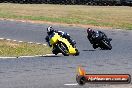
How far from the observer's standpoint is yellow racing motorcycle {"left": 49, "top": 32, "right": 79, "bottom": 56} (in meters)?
18.1

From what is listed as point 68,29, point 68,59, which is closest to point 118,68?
point 68,59

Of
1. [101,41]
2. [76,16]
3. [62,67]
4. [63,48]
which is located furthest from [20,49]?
[76,16]

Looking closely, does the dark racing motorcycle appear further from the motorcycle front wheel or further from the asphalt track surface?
the motorcycle front wheel

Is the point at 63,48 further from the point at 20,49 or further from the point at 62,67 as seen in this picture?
the point at 62,67

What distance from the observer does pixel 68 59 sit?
1703cm

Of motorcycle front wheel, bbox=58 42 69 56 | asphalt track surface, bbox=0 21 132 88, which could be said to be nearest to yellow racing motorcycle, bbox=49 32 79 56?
motorcycle front wheel, bbox=58 42 69 56

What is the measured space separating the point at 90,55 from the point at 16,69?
533 centimetres

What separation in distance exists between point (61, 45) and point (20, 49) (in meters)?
2.83

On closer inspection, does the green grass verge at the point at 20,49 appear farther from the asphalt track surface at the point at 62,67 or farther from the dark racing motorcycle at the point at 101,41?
the dark racing motorcycle at the point at 101,41

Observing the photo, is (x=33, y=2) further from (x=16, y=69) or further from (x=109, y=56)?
(x=16, y=69)

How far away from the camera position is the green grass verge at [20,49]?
19163 mm

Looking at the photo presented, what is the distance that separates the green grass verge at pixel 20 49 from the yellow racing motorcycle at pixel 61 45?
123cm

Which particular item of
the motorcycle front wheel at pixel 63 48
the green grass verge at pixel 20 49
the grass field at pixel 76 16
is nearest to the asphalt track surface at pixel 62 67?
the motorcycle front wheel at pixel 63 48

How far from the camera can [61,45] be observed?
1827cm
